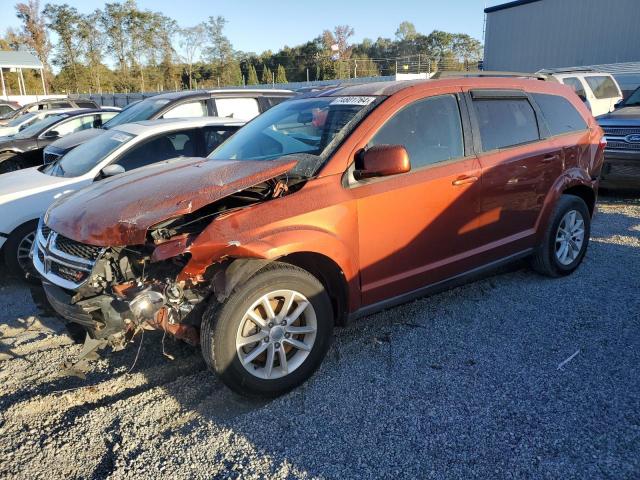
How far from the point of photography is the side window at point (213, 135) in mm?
6137

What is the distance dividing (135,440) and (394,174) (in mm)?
2212

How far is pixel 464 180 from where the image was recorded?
12.1ft

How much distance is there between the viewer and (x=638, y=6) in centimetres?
2512

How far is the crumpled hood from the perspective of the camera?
2.75m

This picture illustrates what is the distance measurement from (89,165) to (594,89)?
38.1 ft

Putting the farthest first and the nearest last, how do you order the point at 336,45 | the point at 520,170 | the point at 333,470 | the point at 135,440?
the point at 336,45
the point at 520,170
the point at 135,440
the point at 333,470

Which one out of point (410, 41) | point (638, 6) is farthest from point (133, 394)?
point (410, 41)

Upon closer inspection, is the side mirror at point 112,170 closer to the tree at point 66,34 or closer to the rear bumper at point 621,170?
the rear bumper at point 621,170

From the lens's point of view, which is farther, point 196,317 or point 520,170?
point 520,170

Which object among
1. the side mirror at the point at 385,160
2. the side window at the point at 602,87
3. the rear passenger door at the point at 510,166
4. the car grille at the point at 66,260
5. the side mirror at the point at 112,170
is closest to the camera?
the car grille at the point at 66,260

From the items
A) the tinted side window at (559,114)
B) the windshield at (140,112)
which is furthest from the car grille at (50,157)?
the tinted side window at (559,114)

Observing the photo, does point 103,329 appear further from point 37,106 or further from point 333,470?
point 37,106

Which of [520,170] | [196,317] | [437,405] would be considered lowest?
[437,405]

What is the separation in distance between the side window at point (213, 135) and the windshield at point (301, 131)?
1.83 metres
